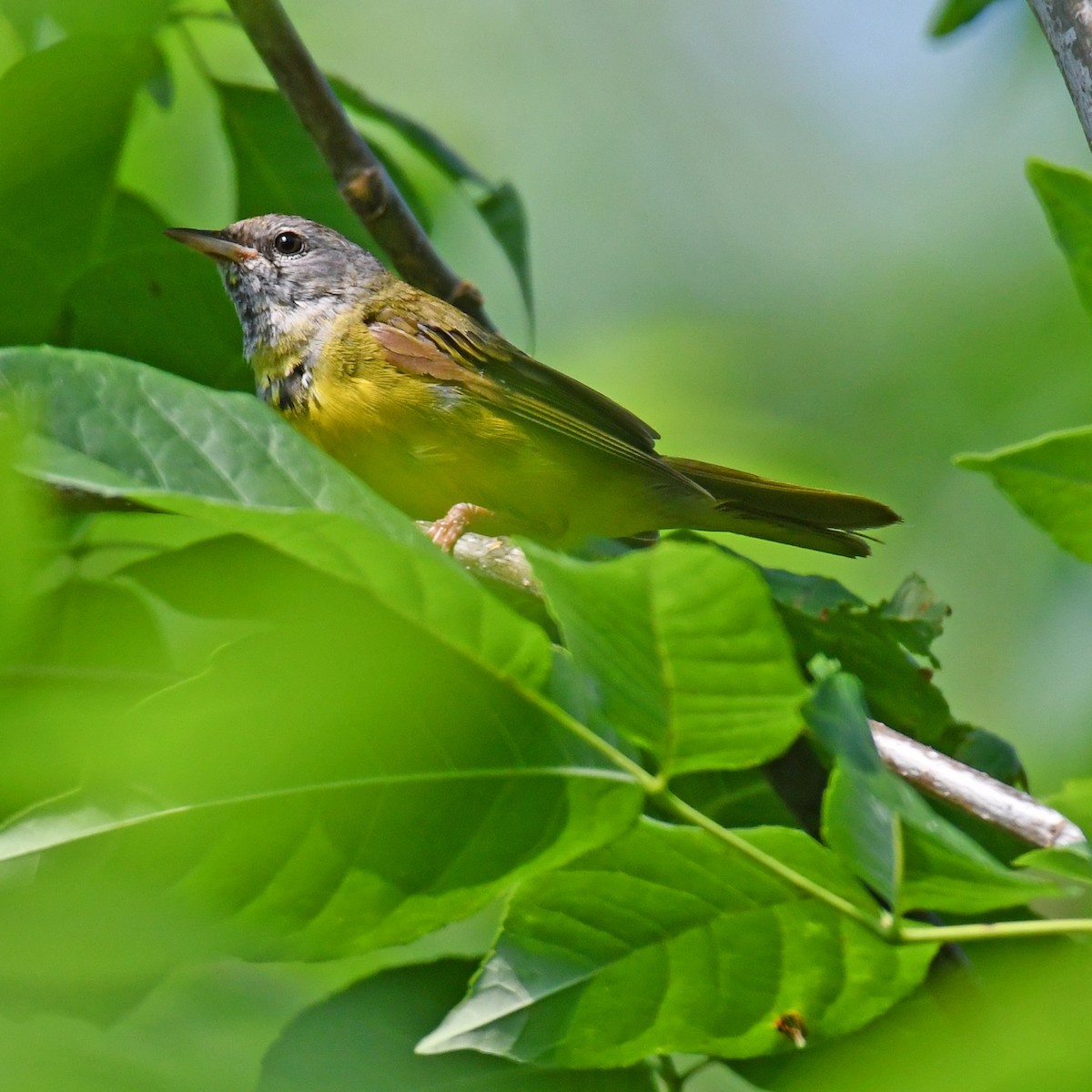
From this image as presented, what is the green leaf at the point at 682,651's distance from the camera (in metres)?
0.99

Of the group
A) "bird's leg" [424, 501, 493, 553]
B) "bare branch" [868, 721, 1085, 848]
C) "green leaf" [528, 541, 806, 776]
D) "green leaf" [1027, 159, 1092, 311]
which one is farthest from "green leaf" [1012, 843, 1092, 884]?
"bird's leg" [424, 501, 493, 553]

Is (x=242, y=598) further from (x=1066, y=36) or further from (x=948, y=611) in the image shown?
(x=1066, y=36)

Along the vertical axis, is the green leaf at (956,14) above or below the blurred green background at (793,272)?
above

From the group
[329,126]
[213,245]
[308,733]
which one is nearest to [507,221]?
[329,126]

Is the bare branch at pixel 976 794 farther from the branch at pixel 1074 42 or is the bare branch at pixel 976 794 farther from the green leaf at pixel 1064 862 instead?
the branch at pixel 1074 42

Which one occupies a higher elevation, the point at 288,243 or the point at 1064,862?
the point at 1064,862

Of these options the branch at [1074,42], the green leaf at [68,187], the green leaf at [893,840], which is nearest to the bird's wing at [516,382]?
the green leaf at [68,187]

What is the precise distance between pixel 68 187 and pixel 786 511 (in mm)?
2043

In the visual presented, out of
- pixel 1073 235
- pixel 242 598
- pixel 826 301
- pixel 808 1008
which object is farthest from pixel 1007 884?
pixel 826 301

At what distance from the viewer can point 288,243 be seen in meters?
4.64

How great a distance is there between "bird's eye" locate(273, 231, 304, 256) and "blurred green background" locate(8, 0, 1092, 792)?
0.25 m

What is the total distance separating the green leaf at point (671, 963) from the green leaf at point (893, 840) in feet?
0.32

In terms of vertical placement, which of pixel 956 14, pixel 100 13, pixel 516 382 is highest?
pixel 956 14

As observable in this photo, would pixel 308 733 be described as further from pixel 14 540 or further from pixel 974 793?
pixel 974 793
